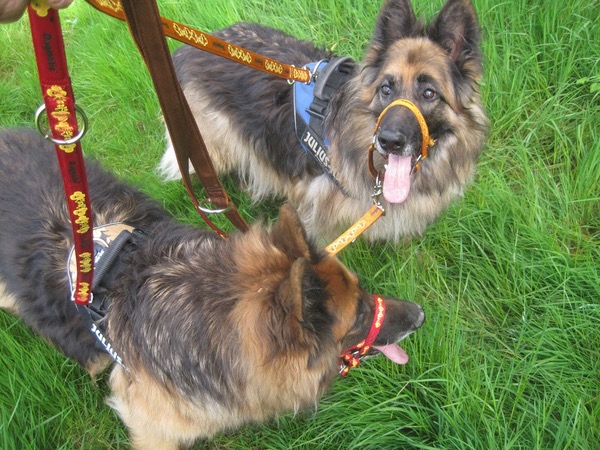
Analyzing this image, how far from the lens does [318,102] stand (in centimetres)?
262

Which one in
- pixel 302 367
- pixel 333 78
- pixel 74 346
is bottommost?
pixel 74 346

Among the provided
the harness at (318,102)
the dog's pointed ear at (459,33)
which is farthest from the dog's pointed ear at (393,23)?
the harness at (318,102)

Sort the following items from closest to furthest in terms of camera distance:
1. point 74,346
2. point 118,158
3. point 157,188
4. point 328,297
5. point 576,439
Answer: point 328,297 → point 576,439 → point 74,346 → point 157,188 → point 118,158

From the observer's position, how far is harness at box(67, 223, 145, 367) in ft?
5.92

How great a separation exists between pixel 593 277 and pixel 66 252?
2634 millimetres

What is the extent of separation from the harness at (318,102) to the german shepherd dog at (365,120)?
52mm

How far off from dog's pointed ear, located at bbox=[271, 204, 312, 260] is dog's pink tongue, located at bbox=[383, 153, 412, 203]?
95 centimetres

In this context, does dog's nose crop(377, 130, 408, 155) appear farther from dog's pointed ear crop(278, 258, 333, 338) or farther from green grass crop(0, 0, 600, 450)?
dog's pointed ear crop(278, 258, 333, 338)

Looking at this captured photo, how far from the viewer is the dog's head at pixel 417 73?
89.5 inches

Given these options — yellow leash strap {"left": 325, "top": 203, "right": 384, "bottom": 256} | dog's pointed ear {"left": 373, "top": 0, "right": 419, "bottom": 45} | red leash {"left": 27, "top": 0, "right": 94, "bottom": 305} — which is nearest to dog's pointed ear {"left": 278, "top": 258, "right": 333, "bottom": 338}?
yellow leash strap {"left": 325, "top": 203, "right": 384, "bottom": 256}

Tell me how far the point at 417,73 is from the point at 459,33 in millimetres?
320

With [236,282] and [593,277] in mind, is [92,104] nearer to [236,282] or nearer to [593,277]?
[236,282]

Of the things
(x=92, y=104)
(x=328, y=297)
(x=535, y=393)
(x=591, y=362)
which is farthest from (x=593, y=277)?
(x=92, y=104)

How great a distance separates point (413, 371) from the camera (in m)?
2.26
